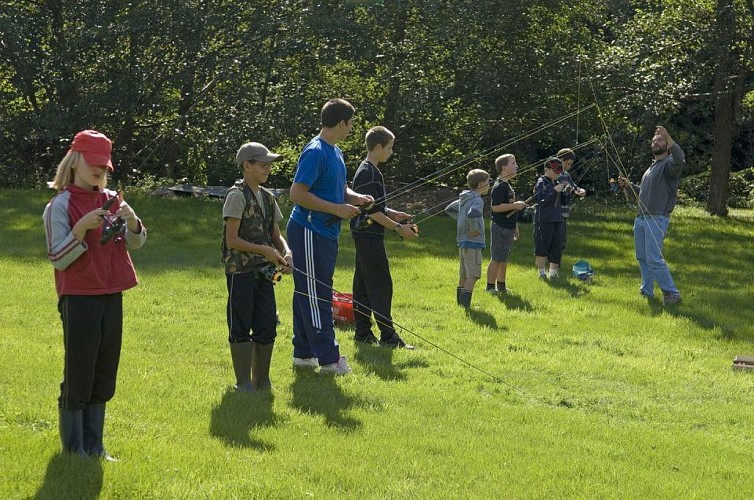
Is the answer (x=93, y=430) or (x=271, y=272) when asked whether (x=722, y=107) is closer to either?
(x=271, y=272)

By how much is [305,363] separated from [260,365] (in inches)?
34.7

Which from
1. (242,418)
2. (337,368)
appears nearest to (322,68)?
(337,368)

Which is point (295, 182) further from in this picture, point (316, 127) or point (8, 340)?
point (316, 127)

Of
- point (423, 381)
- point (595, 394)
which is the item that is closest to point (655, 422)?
point (595, 394)

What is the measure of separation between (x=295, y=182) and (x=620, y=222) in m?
14.3

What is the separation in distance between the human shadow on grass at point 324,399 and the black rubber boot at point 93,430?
1588mm

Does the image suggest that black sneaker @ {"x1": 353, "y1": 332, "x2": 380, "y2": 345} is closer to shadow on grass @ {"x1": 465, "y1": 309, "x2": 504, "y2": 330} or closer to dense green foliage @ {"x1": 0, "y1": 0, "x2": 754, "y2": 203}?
shadow on grass @ {"x1": 465, "y1": 309, "x2": 504, "y2": 330}

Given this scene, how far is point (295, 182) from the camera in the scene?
7930mm

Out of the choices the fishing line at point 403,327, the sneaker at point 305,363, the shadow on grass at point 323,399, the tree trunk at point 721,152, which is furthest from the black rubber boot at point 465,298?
the tree trunk at point 721,152

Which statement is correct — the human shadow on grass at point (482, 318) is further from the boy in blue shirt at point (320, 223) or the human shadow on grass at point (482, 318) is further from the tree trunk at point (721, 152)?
the tree trunk at point (721, 152)

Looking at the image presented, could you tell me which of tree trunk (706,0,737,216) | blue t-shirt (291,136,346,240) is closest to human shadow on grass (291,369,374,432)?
blue t-shirt (291,136,346,240)

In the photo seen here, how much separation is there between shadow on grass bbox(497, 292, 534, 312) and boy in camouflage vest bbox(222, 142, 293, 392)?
5.22m

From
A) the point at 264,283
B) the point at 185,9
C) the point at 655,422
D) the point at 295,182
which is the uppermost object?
the point at 185,9

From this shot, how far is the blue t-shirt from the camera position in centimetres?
794
